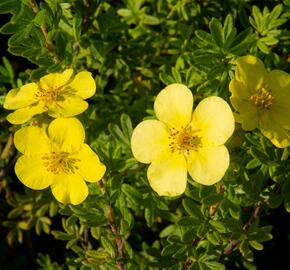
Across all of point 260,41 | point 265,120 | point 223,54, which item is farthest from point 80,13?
point 265,120

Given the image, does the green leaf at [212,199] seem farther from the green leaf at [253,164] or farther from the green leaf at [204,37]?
the green leaf at [204,37]

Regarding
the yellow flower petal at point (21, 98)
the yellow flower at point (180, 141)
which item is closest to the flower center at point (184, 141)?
the yellow flower at point (180, 141)

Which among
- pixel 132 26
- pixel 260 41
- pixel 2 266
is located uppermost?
pixel 260 41

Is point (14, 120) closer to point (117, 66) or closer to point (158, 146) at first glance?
point (158, 146)

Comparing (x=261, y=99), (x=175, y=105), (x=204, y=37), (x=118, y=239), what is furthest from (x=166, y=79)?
(x=118, y=239)

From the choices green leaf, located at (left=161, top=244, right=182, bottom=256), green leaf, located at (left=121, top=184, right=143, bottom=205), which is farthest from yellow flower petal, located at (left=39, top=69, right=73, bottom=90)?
green leaf, located at (left=161, top=244, right=182, bottom=256)

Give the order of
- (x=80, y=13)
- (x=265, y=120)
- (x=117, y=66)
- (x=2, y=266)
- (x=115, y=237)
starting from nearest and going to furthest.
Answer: (x=265, y=120), (x=115, y=237), (x=80, y=13), (x=117, y=66), (x=2, y=266)

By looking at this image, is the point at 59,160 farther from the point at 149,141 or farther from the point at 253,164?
the point at 253,164
